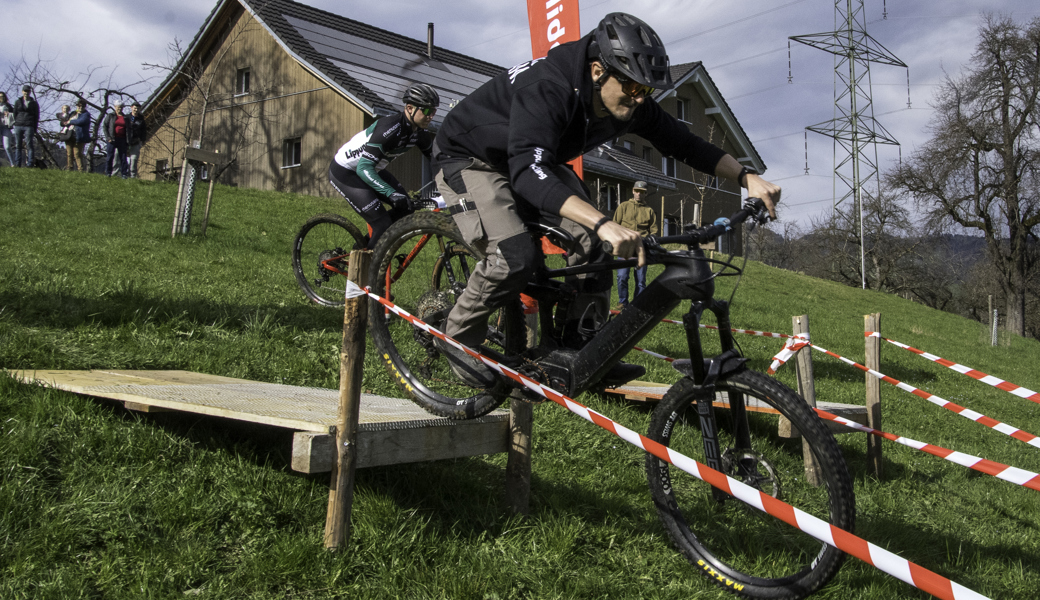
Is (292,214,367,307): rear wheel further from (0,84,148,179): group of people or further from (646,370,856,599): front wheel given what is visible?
(0,84,148,179): group of people

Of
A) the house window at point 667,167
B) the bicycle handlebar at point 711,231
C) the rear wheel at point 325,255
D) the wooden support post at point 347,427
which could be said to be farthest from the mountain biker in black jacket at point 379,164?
the house window at point 667,167

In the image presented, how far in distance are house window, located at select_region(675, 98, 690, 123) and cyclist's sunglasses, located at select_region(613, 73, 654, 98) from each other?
122ft

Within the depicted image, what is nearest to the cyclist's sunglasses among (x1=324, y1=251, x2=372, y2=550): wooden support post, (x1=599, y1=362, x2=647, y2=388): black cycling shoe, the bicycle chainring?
(x1=599, y1=362, x2=647, y2=388): black cycling shoe

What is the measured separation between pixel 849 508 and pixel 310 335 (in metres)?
4.82

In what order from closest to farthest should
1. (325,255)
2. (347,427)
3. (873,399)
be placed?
(347,427)
(873,399)
(325,255)

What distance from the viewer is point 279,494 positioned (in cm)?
358

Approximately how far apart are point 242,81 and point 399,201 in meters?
27.2

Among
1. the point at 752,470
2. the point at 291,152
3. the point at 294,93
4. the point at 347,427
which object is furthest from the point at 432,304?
the point at 291,152

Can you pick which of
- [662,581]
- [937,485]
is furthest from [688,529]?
[937,485]

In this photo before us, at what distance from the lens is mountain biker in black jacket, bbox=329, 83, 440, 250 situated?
21.8 ft

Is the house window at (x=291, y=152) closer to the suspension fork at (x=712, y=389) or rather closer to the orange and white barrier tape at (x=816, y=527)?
the orange and white barrier tape at (x=816, y=527)

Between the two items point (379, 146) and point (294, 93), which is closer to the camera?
point (379, 146)

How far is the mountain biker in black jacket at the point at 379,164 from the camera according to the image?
664 cm

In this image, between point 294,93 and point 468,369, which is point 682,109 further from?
point 468,369
